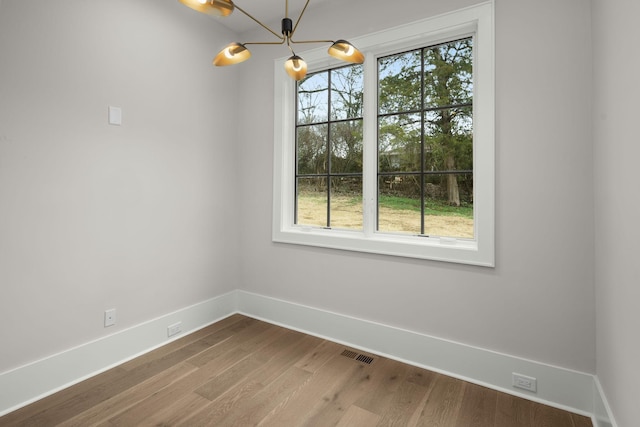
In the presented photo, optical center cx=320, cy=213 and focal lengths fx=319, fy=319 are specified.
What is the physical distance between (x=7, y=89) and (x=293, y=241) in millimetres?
2127

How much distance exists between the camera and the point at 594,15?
1739mm

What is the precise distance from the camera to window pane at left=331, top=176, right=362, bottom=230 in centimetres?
277

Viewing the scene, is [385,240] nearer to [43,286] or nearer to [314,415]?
[314,415]

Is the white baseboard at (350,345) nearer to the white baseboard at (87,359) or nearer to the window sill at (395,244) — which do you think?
the white baseboard at (87,359)

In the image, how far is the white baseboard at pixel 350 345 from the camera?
1845 millimetres

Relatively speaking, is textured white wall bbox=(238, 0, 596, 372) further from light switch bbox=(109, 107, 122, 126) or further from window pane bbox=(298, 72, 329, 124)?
light switch bbox=(109, 107, 122, 126)

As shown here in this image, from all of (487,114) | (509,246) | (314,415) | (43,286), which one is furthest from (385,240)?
(43,286)

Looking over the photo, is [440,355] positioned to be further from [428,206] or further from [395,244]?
[428,206]

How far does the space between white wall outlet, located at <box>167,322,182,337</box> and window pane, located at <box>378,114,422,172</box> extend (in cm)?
217

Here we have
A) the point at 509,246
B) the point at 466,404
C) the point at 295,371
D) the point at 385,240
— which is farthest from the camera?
the point at 385,240

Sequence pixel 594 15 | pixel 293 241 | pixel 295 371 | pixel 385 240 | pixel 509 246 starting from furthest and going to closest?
pixel 293 241, pixel 385 240, pixel 295 371, pixel 509 246, pixel 594 15

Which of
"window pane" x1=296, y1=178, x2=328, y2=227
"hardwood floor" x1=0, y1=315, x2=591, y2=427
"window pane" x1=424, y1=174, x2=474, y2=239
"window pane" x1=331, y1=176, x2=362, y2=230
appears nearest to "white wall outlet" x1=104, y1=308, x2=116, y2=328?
"hardwood floor" x1=0, y1=315, x2=591, y2=427

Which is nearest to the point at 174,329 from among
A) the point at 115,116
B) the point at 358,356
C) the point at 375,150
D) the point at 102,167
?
the point at 102,167

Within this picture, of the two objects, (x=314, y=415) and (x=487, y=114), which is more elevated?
(x=487, y=114)
